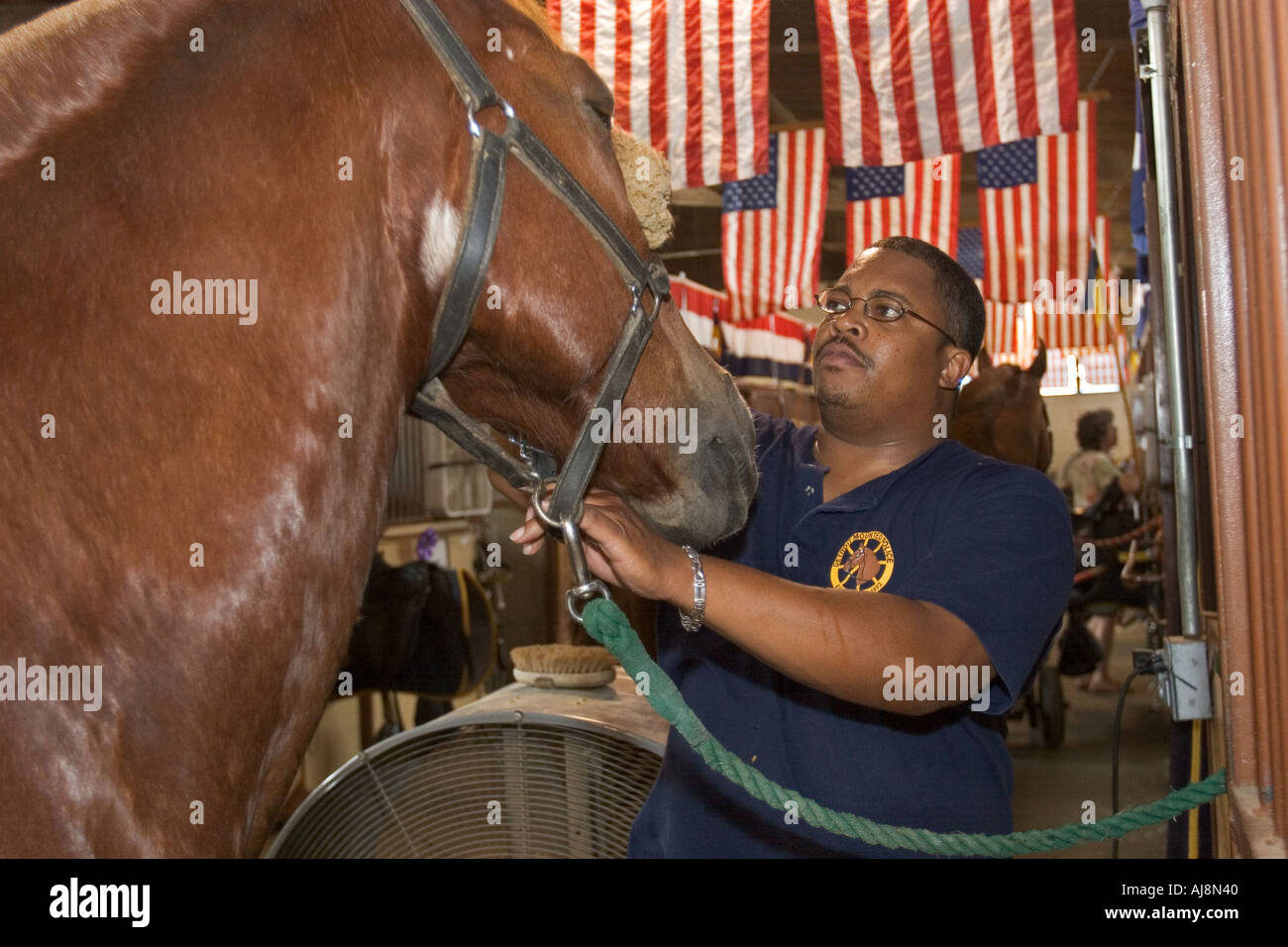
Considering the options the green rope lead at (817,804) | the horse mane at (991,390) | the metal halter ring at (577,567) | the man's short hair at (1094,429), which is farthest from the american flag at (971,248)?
the metal halter ring at (577,567)

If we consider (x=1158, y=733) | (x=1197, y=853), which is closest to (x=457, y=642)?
(x=1197, y=853)

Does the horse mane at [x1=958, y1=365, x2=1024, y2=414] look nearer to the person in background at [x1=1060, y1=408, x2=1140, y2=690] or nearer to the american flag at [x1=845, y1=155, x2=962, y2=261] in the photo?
the american flag at [x1=845, y1=155, x2=962, y2=261]

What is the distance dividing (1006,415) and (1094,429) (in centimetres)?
575

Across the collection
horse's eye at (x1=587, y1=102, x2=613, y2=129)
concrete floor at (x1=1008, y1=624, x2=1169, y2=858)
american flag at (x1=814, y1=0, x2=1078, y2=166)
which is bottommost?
concrete floor at (x1=1008, y1=624, x2=1169, y2=858)

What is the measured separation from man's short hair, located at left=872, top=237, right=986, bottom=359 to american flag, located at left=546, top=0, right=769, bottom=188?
11.3 ft

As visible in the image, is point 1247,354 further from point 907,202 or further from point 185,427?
point 907,202

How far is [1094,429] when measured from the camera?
11.3 meters

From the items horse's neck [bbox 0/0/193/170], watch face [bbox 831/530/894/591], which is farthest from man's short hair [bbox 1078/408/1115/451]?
horse's neck [bbox 0/0/193/170]

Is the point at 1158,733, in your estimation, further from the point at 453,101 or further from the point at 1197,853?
the point at 453,101

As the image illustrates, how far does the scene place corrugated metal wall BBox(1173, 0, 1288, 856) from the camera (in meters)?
1.29

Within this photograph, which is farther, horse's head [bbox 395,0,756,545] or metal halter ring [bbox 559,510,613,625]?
metal halter ring [bbox 559,510,613,625]

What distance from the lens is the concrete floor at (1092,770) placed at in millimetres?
5832

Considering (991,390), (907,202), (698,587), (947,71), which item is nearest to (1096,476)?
(907,202)

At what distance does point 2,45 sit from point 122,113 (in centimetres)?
15
